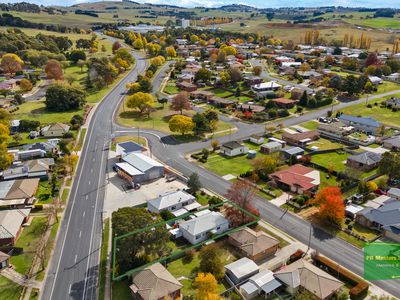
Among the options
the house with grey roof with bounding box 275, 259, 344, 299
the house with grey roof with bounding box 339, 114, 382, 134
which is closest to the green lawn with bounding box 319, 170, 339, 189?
the house with grey roof with bounding box 275, 259, 344, 299

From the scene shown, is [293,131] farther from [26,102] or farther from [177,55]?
[177,55]

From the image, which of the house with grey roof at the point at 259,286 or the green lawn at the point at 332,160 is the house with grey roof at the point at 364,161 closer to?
the green lawn at the point at 332,160

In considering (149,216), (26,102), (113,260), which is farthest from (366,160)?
(26,102)

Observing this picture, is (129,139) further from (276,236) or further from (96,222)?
(276,236)

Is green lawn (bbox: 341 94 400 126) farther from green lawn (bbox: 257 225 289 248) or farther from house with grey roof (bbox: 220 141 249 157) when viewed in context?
green lawn (bbox: 257 225 289 248)

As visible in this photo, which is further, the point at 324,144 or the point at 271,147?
the point at 324,144

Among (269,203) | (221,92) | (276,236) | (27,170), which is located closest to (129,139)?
(27,170)
